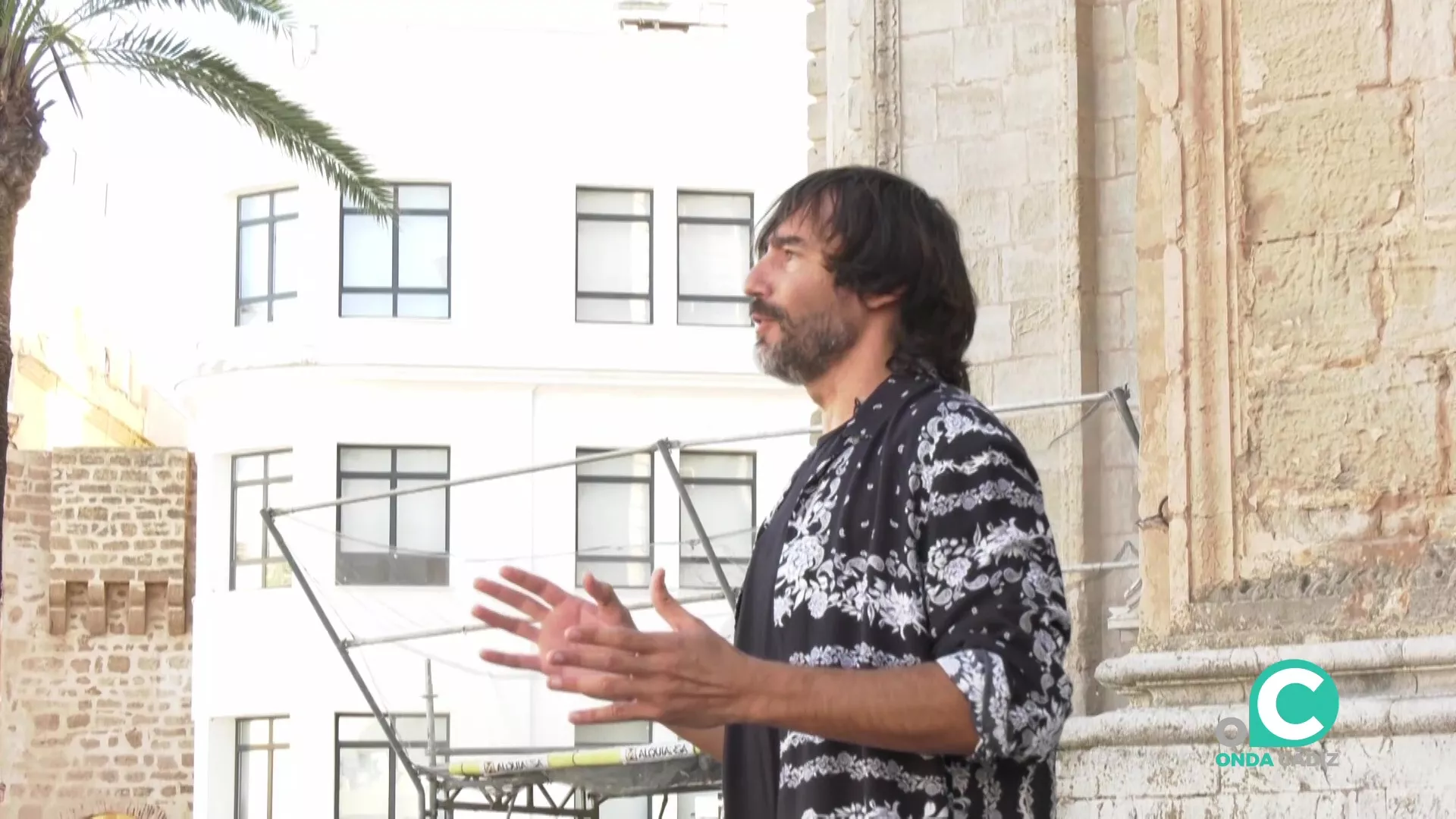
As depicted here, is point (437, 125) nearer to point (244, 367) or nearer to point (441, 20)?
point (441, 20)

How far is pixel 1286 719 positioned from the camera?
3.71 metres

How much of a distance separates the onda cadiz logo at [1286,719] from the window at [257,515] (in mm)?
23094

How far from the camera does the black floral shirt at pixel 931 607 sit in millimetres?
2400

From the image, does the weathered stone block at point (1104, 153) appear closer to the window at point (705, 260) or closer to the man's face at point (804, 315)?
the man's face at point (804, 315)

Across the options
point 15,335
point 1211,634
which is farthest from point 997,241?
point 15,335

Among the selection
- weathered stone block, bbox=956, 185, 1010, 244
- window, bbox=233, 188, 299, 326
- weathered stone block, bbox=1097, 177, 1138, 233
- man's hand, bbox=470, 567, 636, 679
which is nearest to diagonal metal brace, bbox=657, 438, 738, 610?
weathered stone block, bbox=956, 185, 1010, 244

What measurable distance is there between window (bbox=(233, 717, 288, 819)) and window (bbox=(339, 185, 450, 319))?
4646 mm

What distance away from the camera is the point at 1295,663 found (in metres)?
3.81

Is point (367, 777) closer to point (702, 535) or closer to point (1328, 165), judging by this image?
point (702, 535)

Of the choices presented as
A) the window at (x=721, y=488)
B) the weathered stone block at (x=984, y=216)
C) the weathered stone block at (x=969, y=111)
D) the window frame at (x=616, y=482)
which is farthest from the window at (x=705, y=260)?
the weathered stone block at (x=984, y=216)

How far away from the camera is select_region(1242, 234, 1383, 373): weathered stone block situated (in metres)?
3.92

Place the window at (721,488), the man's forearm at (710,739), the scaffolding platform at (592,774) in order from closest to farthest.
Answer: the man's forearm at (710,739) < the scaffolding platform at (592,774) < the window at (721,488)

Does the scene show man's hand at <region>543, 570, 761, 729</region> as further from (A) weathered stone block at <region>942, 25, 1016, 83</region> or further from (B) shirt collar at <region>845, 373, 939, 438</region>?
(A) weathered stone block at <region>942, 25, 1016, 83</region>

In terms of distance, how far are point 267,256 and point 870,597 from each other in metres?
24.8
